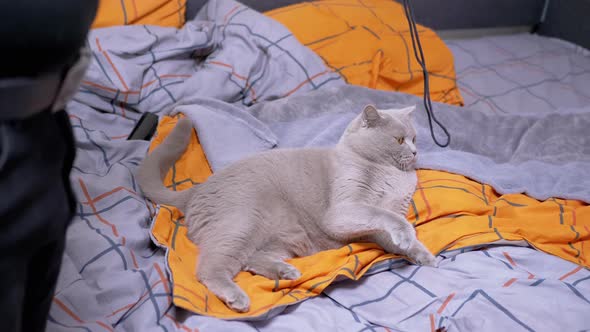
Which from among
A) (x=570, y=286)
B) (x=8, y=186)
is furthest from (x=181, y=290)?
(x=570, y=286)

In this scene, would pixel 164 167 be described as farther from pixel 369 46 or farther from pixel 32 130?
pixel 369 46

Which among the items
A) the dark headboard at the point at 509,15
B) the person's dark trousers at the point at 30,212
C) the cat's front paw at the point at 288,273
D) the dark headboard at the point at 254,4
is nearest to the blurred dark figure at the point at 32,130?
the person's dark trousers at the point at 30,212

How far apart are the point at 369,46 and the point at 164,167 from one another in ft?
3.35

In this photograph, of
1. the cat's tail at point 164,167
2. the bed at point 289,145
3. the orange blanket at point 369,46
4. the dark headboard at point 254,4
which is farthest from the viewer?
the dark headboard at point 254,4

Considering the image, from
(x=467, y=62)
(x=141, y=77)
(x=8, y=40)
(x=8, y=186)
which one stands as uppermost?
(x=8, y=40)

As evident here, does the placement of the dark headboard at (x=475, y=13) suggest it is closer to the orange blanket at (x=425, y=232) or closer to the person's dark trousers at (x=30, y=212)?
the orange blanket at (x=425, y=232)

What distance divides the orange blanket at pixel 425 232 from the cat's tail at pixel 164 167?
34 millimetres

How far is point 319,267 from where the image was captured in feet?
3.89

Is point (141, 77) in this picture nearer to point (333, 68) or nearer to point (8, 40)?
point (333, 68)

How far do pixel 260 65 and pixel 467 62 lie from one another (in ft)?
3.73

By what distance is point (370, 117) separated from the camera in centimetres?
142

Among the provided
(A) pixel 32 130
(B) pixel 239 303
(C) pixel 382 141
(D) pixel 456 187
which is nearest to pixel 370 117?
(C) pixel 382 141

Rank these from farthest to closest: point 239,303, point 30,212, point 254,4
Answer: point 254,4 → point 239,303 → point 30,212

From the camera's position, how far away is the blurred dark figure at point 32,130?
495mm
